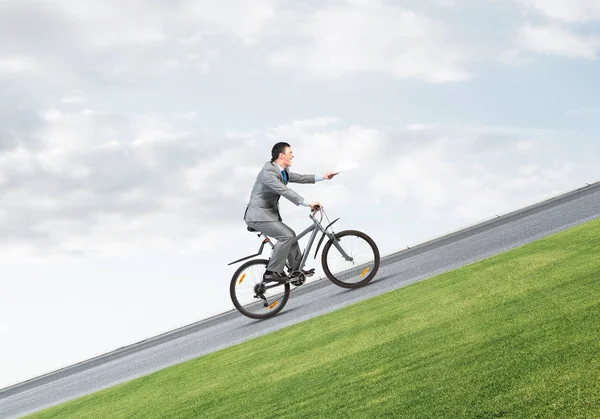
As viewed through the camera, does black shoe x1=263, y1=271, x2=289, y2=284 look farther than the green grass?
Yes

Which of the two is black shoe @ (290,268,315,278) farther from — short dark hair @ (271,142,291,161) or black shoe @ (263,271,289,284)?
short dark hair @ (271,142,291,161)

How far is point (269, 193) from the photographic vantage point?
1066 cm

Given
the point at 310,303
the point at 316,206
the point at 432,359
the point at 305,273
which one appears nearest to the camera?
the point at 432,359

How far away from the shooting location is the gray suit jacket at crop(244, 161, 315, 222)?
10.3 meters

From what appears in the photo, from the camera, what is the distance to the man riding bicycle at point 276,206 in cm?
1034

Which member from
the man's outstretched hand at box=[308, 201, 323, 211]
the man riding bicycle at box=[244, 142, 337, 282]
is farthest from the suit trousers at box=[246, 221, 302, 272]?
the man's outstretched hand at box=[308, 201, 323, 211]

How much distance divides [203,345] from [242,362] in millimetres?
4002

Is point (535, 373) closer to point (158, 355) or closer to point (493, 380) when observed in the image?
point (493, 380)

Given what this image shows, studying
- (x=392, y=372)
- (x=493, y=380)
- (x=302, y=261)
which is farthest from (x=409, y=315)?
(x=302, y=261)

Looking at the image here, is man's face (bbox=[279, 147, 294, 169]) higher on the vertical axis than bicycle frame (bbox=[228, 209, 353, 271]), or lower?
higher

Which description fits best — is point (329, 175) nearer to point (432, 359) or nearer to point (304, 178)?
point (304, 178)

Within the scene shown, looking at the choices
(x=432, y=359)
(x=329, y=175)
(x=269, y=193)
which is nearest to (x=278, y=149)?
(x=269, y=193)

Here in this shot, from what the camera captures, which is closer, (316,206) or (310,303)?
(316,206)

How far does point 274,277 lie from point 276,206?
1.02 m
